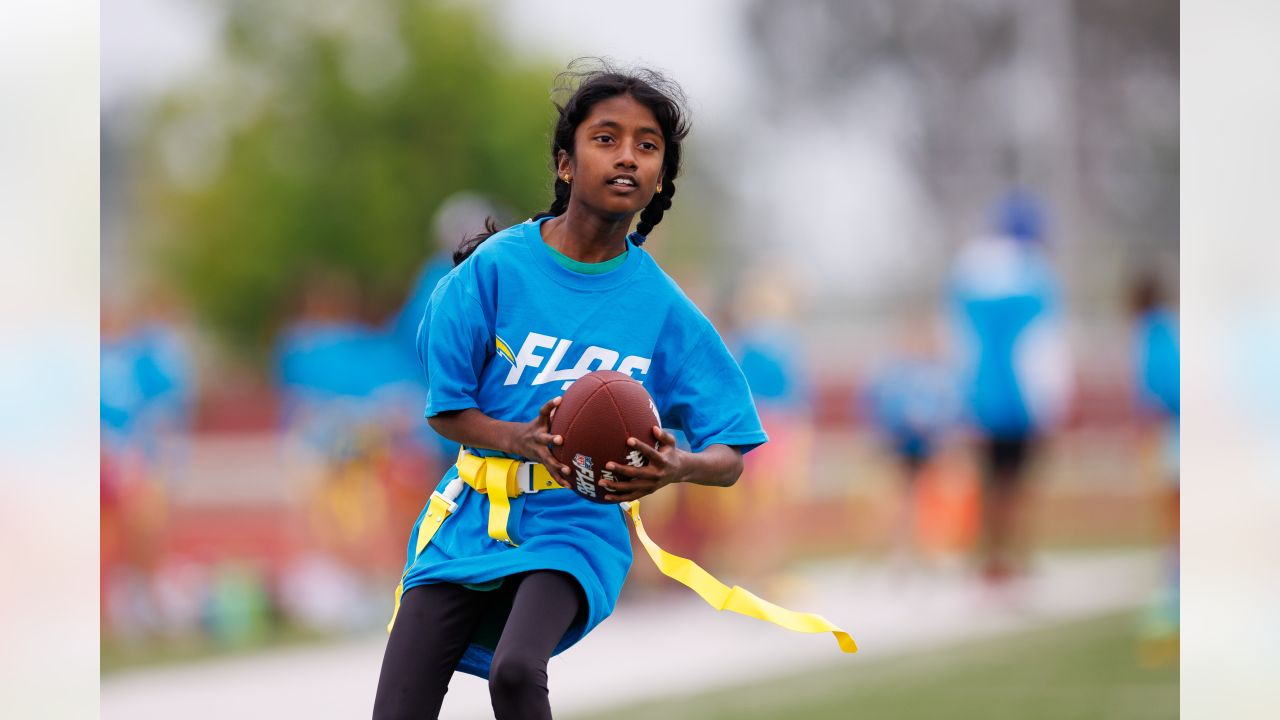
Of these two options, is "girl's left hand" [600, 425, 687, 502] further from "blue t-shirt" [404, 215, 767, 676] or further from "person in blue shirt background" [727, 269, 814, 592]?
"person in blue shirt background" [727, 269, 814, 592]

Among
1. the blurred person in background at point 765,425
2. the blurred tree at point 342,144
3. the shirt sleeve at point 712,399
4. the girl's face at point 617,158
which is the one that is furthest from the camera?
the blurred tree at point 342,144

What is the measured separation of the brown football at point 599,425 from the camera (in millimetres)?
3467

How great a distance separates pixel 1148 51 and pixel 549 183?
31002 millimetres

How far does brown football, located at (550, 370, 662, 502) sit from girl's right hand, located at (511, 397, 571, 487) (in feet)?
0.05

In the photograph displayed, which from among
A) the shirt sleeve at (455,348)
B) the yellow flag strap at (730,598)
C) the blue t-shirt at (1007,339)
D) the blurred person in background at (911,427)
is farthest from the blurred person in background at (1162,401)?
the shirt sleeve at (455,348)

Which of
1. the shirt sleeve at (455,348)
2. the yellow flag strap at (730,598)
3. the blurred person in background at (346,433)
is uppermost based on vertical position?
the blurred person in background at (346,433)

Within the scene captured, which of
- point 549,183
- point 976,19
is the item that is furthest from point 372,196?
point 549,183

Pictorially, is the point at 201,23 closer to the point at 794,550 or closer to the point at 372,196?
Result: the point at 372,196

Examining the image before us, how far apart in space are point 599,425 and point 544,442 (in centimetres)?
14

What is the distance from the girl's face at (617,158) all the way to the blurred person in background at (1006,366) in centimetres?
640

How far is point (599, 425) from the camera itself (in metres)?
3.47

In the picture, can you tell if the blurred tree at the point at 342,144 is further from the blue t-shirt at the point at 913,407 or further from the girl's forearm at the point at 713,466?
the girl's forearm at the point at 713,466

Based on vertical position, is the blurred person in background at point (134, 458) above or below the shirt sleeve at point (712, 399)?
above
